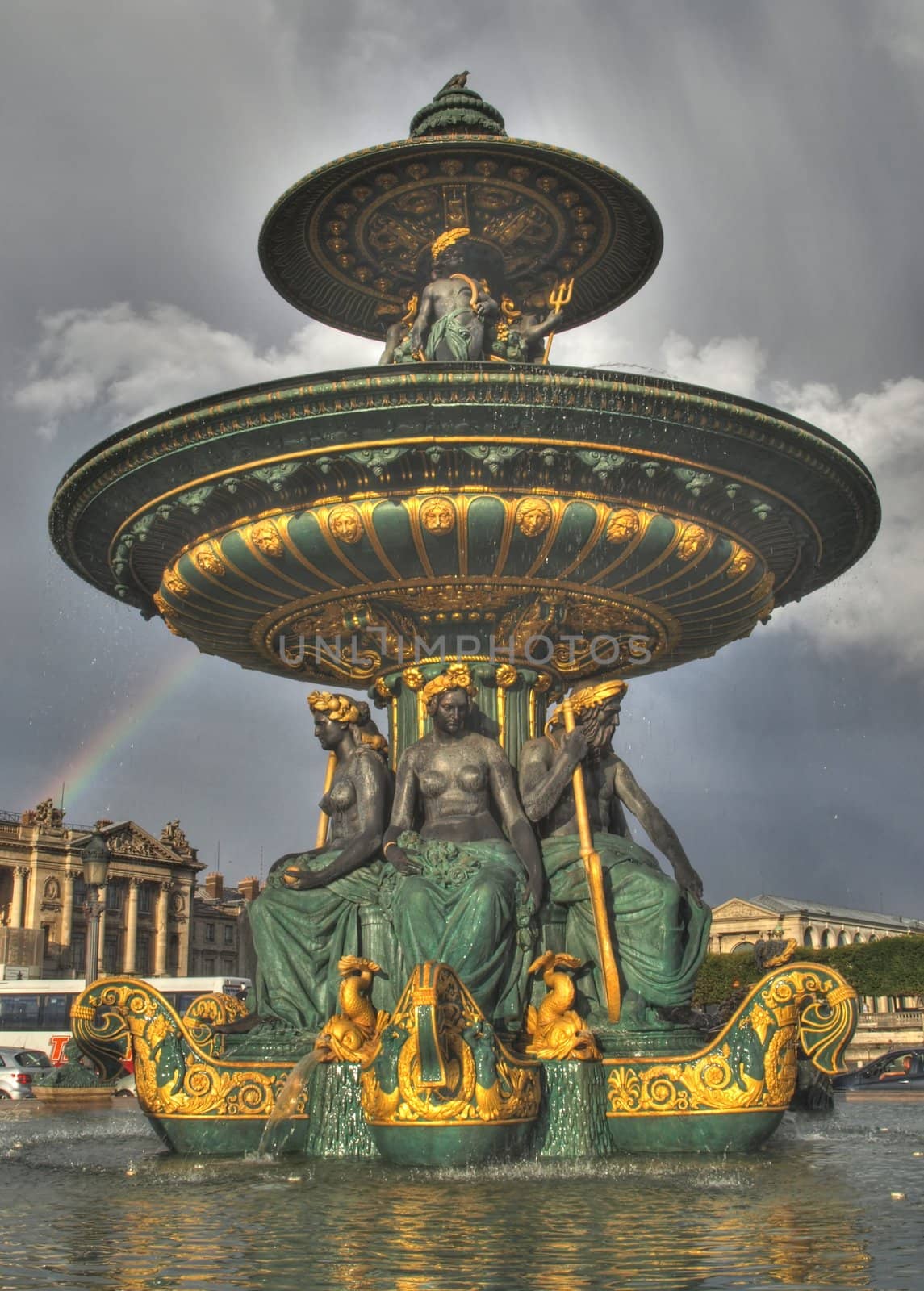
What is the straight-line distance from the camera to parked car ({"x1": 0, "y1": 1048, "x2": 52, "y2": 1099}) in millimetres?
22844

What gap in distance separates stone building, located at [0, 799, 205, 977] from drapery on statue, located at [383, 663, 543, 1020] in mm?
83676

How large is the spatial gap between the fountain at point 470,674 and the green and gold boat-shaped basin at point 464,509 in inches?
0.7

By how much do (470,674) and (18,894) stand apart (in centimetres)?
9326

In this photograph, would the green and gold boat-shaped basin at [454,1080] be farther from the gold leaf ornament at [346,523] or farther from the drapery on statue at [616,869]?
the gold leaf ornament at [346,523]

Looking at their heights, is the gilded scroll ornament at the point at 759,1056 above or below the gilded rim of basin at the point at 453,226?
below

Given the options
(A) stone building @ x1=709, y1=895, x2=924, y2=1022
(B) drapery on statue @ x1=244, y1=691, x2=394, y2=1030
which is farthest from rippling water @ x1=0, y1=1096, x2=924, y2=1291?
(A) stone building @ x1=709, y1=895, x2=924, y2=1022

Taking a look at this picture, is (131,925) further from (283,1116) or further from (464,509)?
(283,1116)

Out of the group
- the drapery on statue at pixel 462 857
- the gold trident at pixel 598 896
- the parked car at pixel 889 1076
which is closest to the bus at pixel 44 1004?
the parked car at pixel 889 1076

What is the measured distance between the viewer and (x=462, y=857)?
7.84m

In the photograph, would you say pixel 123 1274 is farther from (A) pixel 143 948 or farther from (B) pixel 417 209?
(A) pixel 143 948

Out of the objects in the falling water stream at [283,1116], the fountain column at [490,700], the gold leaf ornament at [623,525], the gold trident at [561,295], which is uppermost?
the gold trident at [561,295]

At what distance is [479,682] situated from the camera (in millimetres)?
8891

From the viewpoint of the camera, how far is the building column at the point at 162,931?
103688 millimetres

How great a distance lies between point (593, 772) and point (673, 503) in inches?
67.5
